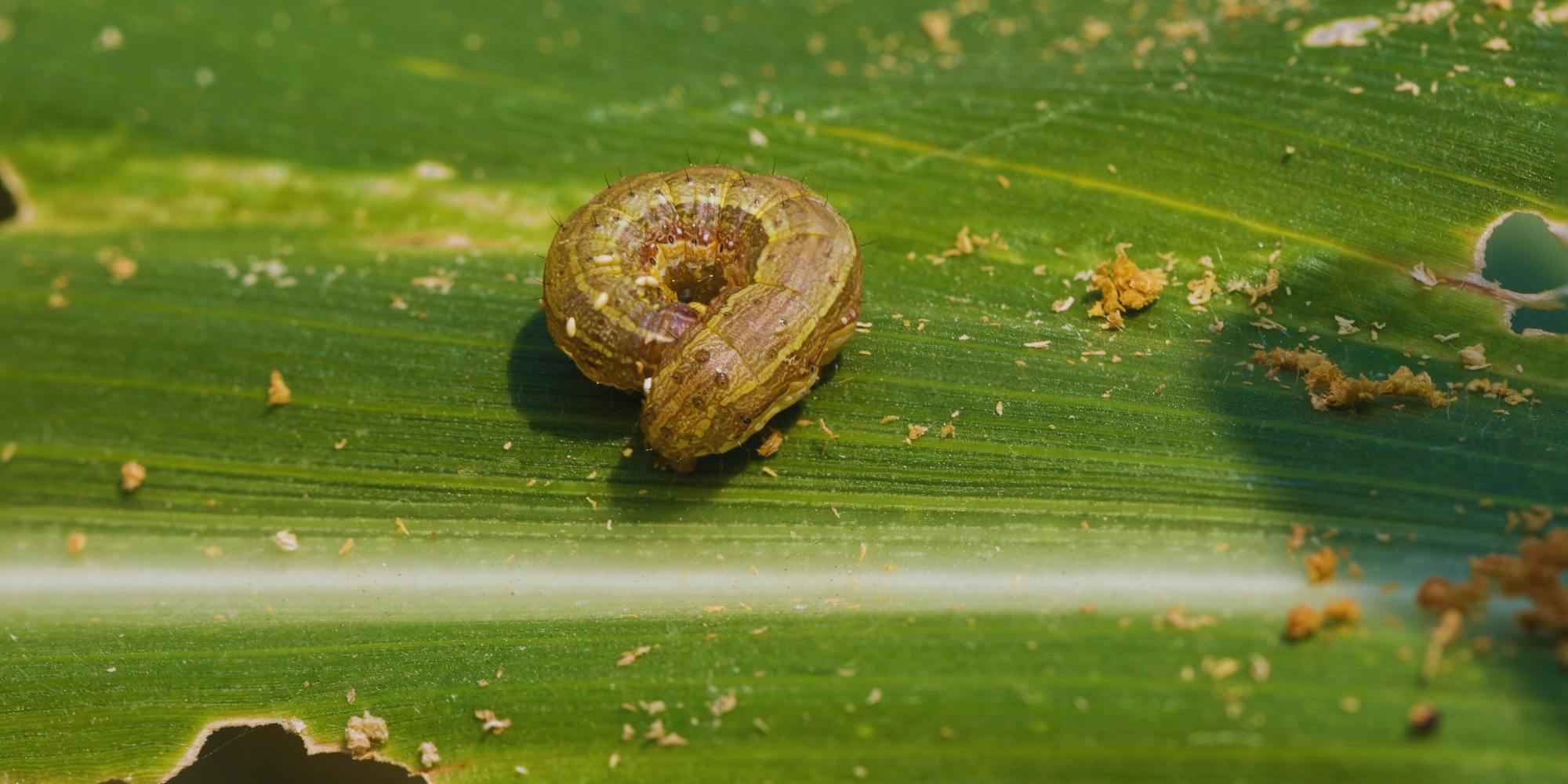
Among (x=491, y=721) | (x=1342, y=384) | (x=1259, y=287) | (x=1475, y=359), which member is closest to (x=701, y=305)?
(x=491, y=721)

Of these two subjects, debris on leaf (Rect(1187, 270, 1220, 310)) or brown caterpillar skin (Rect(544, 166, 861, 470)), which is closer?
brown caterpillar skin (Rect(544, 166, 861, 470))

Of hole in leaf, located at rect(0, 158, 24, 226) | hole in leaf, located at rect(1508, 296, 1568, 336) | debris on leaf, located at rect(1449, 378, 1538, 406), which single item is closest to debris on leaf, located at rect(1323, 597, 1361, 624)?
debris on leaf, located at rect(1449, 378, 1538, 406)

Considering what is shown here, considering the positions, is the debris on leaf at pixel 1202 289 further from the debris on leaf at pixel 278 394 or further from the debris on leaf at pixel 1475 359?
the debris on leaf at pixel 278 394

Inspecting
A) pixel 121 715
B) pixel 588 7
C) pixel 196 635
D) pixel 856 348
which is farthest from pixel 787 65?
pixel 121 715

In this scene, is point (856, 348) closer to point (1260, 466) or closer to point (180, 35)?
point (1260, 466)

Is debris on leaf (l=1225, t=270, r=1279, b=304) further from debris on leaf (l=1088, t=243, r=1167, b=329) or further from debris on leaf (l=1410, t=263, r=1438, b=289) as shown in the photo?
debris on leaf (l=1410, t=263, r=1438, b=289)

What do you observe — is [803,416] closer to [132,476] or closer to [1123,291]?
[1123,291]
